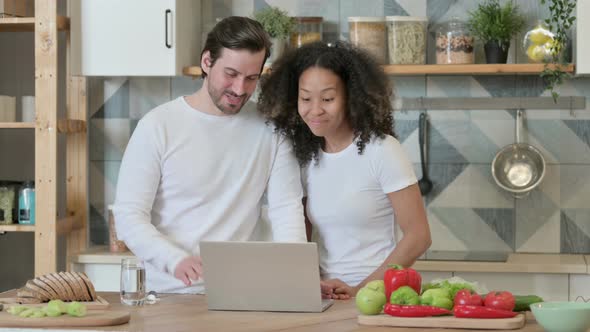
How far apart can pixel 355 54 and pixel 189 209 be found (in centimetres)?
64

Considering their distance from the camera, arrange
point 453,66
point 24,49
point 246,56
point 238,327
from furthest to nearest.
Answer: point 24,49 → point 453,66 → point 246,56 → point 238,327

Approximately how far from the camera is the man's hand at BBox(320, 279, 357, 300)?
236 centimetres

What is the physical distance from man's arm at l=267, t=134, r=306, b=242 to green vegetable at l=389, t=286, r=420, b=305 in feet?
1.68

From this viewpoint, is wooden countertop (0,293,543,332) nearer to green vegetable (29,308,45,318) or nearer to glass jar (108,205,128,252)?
green vegetable (29,308,45,318)

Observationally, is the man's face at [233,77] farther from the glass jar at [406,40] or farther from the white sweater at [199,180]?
the glass jar at [406,40]

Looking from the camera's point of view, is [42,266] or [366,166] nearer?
[366,166]

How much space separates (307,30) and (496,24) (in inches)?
29.8

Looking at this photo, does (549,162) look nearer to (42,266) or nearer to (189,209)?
(189,209)

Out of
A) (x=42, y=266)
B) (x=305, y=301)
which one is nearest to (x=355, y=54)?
(x=305, y=301)

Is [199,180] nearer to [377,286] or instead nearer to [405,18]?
[377,286]

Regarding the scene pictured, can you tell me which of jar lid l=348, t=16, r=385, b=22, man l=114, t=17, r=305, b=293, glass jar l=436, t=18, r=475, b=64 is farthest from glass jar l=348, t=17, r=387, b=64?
man l=114, t=17, r=305, b=293

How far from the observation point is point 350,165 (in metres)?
2.52

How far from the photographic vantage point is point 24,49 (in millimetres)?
4043

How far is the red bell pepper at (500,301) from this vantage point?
1964mm
